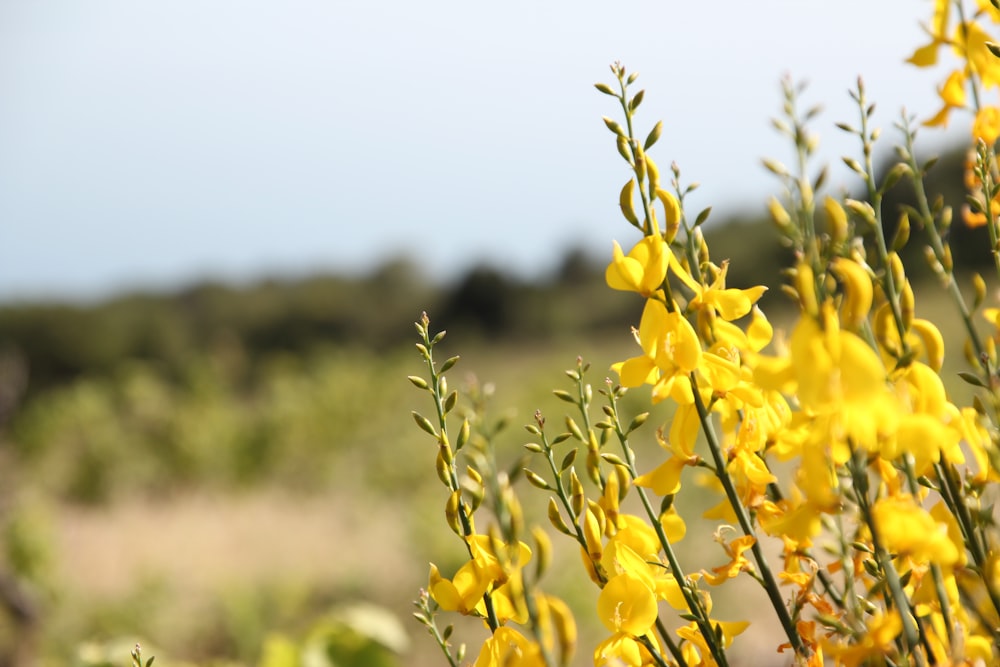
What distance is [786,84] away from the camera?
47cm

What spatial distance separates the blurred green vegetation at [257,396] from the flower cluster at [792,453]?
0.08 metres

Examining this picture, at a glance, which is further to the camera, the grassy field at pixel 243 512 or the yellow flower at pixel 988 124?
the grassy field at pixel 243 512

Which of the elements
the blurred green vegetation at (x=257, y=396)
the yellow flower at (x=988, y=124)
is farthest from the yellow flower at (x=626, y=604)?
the yellow flower at (x=988, y=124)

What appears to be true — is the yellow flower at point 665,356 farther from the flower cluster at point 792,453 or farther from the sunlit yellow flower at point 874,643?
the sunlit yellow flower at point 874,643

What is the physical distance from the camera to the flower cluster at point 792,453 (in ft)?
1.38

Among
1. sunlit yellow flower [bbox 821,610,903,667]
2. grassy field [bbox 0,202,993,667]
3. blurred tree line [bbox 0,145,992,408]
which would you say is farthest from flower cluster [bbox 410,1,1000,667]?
blurred tree line [bbox 0,145,992,408]

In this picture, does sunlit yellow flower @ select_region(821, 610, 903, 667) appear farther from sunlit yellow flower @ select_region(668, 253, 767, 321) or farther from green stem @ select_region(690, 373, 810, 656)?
sunlit yellow flower @ select_region(668, 253, 767, 321)

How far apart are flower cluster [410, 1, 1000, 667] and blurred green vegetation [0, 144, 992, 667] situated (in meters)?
0.08

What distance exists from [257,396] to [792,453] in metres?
15.7

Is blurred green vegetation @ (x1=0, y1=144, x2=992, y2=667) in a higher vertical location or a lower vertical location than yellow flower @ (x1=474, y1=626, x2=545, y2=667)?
higher

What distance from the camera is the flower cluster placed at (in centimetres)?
42

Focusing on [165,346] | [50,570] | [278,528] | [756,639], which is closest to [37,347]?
[165,346]

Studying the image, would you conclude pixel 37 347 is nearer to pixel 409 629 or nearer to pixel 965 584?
pixel 409 629

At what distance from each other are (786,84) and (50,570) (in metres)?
5.74
